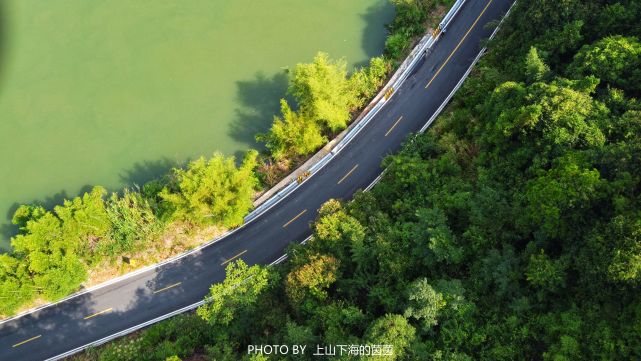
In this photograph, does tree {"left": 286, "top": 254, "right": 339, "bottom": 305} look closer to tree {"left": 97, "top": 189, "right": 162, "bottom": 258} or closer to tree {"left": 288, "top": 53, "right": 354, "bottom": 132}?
tree {"left": 288, "top": 53, "right": 354, "bottom": 132}

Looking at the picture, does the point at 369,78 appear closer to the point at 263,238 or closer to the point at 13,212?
the point at 263,238

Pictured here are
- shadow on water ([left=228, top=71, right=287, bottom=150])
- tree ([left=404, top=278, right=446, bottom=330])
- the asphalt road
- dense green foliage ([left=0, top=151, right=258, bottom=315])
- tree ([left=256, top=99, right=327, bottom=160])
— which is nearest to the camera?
tree ([left=404, top=278, right=446, bottom=330])

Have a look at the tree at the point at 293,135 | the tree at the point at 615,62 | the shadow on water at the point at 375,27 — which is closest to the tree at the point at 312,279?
the tree at the point at 293,135

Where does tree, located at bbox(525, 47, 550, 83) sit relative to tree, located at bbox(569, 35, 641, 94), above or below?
above

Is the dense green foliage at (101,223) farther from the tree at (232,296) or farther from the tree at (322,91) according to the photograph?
the tree at (232,296)

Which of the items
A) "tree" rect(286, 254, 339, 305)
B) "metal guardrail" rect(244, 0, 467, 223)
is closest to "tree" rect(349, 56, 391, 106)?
"metal guardrail" rect(244, 0, 467, 223)

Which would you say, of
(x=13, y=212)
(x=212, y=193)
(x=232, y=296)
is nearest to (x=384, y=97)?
(x=212, y=193)
